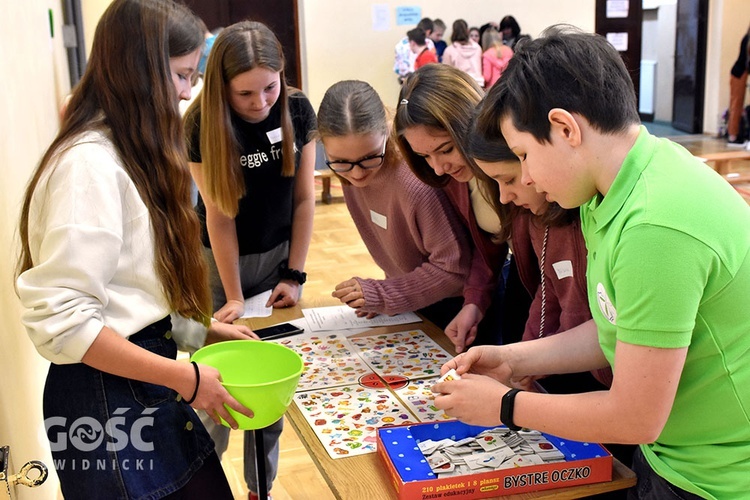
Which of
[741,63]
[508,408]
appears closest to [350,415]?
[508,408]

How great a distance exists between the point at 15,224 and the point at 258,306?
66cm

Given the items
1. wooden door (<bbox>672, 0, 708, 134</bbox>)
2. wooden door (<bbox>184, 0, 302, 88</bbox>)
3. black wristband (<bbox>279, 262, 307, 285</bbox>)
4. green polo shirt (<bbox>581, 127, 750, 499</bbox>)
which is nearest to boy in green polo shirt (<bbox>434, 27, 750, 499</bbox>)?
green polo shirt (<bbox>581, 127, 750, 499</bbox>)

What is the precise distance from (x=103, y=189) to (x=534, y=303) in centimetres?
92

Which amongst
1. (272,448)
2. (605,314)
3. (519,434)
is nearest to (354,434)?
(519,434)

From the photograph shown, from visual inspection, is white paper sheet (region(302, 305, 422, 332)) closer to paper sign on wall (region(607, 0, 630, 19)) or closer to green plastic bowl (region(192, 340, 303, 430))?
green plastic bowl (region(192, 340, 303, 430))

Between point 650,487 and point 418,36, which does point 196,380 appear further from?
point 418,36

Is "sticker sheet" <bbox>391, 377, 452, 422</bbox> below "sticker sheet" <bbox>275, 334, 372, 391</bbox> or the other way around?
the other way around

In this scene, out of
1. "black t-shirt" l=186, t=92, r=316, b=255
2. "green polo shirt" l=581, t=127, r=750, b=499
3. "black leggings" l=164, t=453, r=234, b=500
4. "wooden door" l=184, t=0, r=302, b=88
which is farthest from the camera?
"wooden door" l=184, t=0, r=302, b=88

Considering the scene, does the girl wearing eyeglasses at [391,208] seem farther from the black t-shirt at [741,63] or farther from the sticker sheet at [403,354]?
the black t-shirt at [741,63]

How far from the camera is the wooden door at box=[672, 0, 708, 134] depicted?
10200 millimetres

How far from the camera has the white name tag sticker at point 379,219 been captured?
197 cm

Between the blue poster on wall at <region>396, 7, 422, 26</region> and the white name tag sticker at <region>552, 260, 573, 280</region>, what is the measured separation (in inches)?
313

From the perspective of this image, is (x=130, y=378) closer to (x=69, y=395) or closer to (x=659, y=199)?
(x=69, y=395)

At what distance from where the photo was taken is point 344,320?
1969mm
